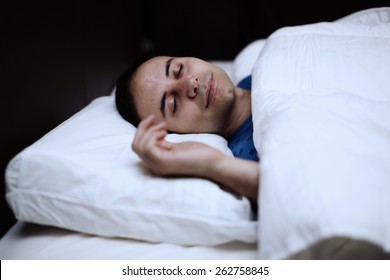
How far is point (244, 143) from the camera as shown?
38.6 inches

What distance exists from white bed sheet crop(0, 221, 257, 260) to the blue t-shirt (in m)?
0.26

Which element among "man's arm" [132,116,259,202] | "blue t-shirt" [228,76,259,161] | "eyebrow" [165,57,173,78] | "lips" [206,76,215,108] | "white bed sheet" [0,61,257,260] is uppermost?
"eyebrow" [165,57,173,78]

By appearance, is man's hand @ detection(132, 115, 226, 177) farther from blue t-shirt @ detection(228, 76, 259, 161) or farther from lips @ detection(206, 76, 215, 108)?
lips @ detection(206, 76, 215, 108)

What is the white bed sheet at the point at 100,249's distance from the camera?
0.70 meters

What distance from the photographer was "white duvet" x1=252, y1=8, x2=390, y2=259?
54 centimetres

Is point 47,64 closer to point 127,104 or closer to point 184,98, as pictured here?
point 127,104

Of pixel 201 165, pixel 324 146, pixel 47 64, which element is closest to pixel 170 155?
pixel 201 165

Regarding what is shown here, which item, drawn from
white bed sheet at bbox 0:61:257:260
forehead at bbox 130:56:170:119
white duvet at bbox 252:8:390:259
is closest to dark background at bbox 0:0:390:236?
white bed sheet at bbox 0:61:257:260

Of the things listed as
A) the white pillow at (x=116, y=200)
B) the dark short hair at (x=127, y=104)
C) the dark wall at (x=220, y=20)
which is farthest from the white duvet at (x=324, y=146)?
the dark wall at (x=220, y=20)

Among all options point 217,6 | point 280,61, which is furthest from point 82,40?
point 217,6

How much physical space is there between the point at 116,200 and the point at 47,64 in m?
0.57

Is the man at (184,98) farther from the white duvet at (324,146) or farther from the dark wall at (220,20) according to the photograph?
→ the dark wall at (220,20)

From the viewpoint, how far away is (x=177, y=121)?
104cm

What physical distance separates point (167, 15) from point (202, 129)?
160cm
